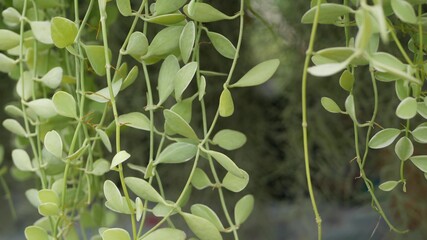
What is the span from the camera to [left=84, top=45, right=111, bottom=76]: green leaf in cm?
33

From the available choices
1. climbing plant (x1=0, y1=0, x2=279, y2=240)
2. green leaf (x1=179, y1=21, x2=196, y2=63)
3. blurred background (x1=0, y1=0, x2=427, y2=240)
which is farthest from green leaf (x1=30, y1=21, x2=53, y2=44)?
blurred background (x1=0, y1=0, x2=427, y2=240)

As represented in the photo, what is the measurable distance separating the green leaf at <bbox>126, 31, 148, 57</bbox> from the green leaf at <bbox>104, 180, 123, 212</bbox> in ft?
0.25

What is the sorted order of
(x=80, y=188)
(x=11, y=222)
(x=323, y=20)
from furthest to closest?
(x=11, y=222) → (x=80, y=188) → (x=323, y=20)

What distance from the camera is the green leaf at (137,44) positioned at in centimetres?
31

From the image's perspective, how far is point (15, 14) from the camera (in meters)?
0.38

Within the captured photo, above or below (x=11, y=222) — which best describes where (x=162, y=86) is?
above

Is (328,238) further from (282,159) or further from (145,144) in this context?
(145,144)

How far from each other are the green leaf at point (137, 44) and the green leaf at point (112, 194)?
8cm

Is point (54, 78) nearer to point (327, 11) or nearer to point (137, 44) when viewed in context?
point (137, 44)

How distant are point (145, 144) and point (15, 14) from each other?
0.95 feet

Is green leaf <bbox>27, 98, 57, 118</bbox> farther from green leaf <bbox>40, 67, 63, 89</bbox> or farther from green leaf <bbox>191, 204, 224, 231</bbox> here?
green leaf <bbox>191, 204, 224, 231</bbox>

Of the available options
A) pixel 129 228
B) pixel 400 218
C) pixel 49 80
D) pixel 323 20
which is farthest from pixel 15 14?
pixel 400 218

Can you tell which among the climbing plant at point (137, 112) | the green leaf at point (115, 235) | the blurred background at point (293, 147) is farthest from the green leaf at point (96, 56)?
the blurred background at point (293, 147)

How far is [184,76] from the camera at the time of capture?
1.03 feet
